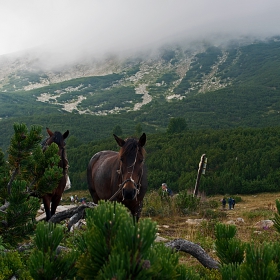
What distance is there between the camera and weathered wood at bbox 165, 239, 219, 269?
215cm

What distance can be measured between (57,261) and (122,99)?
5209 inches

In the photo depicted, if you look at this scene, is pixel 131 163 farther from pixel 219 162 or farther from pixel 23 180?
pixel 219 162

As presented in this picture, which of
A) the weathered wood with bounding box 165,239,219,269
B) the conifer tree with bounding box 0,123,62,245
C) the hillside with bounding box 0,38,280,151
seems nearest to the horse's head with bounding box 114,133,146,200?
the conifer tree with bounding box 0,123,62,245

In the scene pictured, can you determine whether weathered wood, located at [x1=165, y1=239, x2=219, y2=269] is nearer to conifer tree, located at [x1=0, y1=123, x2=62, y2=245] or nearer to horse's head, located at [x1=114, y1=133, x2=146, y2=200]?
conifer tree, located at [x1=0, y1=123, x2=62, y2=245]

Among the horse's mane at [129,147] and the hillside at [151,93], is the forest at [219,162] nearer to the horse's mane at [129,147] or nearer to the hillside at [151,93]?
the horse's mane at [129,147]

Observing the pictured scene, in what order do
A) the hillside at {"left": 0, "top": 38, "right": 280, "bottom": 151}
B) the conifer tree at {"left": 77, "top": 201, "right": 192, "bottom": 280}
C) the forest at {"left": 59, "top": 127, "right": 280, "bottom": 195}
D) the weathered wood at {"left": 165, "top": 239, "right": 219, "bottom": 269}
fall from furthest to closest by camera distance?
the hillside at {"left": 0, "top": 38, "right": 280, "bottom": 151}, the forest at {"left": 59, "top": 127, "right": 280, "bottom": 195}, the weathered wood at {"left": 165, "top": 239, "right": 219, "bottom": 269}, the conifer tree at {"left": 77, "top": 201, "right": 192, "bottom": 280}

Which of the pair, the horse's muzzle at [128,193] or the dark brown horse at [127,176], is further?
the dark brown horse at [127,176]

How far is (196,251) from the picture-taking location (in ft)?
7.25

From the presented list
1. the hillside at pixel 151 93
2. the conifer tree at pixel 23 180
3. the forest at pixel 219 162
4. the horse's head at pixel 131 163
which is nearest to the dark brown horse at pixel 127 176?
the horse's head at pixel 131 163

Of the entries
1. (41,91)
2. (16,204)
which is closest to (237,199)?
(16,204)

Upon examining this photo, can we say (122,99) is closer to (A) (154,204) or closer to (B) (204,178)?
(B) (204,178)

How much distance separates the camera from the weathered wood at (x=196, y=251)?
215 cm

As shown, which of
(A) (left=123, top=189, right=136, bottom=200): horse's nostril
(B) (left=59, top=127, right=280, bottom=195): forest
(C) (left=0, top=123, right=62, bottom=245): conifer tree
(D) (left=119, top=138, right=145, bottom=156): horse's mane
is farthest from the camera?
(B) (left=59, top=127, right=280, bottom=195): forest

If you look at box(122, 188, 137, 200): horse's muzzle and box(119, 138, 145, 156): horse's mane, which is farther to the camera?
box(119, 138, 145, 156): horse's mane
